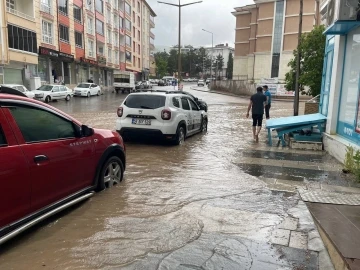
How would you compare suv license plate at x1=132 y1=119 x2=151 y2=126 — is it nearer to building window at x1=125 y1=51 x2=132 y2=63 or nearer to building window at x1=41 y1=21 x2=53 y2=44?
building window at x1=41 y1=21 x2=53 y2=44

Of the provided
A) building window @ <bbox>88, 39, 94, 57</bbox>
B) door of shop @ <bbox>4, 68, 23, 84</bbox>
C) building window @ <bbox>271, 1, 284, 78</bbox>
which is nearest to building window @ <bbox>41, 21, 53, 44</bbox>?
door of shop @ <bbox>4, 68, 23, 84</bbox>

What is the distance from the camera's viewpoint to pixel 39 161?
3529mm

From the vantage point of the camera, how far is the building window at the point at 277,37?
173 feet

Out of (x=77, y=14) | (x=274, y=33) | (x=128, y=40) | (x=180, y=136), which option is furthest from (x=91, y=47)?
(x=180, y=136)

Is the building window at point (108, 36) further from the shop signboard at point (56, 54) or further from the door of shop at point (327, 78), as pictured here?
the door of shop at point (327, 78)

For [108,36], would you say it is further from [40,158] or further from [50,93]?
[40,158]

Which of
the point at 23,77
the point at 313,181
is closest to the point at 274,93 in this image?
the point at 23,77

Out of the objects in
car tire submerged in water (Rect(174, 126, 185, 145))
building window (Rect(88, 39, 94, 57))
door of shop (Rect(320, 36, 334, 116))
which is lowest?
car tire submerged in water (Rect(174, 126, 185, 145))

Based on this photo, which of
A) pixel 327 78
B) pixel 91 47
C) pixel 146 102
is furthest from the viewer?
pixel 91 47

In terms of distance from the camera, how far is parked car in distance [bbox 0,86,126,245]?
10.5 ft

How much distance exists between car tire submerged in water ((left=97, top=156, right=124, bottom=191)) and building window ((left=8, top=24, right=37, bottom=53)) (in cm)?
2492

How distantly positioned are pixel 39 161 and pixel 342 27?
24.2 ft

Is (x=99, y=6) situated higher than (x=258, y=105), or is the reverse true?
(x=99, y=6)

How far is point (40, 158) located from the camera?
11.7ft
